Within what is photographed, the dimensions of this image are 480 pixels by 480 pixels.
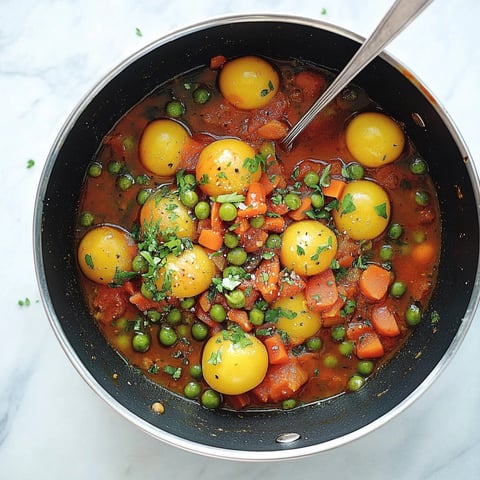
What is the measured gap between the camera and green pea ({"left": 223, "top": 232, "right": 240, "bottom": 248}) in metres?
3.90

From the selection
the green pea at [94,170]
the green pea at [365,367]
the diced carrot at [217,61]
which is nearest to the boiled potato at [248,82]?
the diced carrot at [217,61]

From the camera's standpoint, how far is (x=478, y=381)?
4090 mm

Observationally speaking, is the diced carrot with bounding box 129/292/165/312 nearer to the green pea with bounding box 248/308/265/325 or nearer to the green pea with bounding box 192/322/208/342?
the green pea with bounding box 192/322/208/342

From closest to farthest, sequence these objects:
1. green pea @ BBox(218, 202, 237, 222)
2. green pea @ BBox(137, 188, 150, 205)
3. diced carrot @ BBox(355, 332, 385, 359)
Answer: green pea @ BBox(218, 202, 237, 222)
green pea @ BBox(137, 188, 150, 205)
diced carrot @ BBox(355, 332, 385, 359)

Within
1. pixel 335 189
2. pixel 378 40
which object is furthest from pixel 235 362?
pixel 378 40

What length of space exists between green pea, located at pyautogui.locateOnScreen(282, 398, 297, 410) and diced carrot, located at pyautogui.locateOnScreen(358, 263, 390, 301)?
0.67 m

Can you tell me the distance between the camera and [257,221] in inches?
153

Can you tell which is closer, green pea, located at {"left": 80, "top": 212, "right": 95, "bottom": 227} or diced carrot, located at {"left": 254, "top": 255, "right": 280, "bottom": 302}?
diced carrot, located at {"left": 254, "top": 255, "right": 280, "bottom": 302}

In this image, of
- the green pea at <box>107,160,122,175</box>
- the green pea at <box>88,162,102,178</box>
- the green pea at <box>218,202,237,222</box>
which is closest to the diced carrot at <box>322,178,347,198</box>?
the green pea at <box>218,202,237,222</box>

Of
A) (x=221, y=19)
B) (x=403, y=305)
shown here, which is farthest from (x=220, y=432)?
(x=221, y=19)

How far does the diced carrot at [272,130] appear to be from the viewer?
158 inches

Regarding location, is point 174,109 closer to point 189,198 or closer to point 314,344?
point 189,198

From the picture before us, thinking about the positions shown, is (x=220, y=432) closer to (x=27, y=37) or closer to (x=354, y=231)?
(x=354, y=231)

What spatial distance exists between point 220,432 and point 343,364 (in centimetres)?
75
